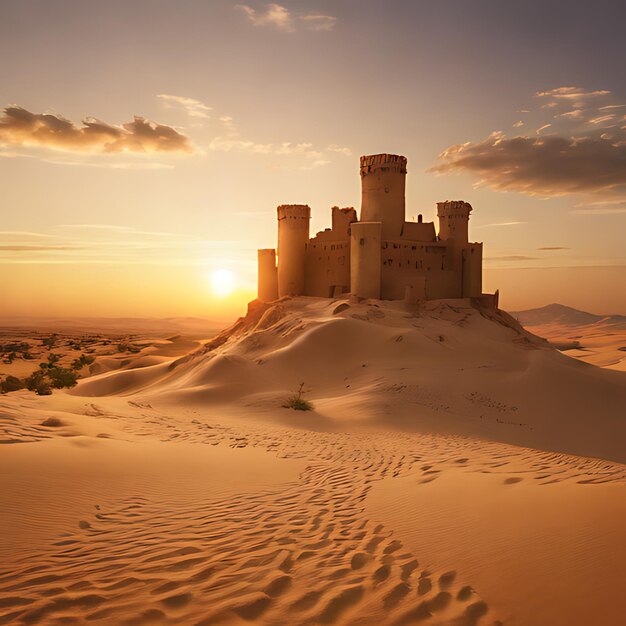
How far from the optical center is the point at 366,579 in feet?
12.9

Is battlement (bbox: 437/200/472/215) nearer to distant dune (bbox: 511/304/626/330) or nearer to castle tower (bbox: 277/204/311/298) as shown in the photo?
castle tower (bbox: 277/204/311/298)

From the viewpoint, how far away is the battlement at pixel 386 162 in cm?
3397

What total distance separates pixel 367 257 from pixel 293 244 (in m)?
6.74

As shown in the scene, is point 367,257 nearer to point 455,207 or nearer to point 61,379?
point 455,207

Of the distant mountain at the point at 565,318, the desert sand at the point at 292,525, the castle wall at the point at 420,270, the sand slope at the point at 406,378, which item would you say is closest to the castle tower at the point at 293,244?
the sand slope at the point at 406,378

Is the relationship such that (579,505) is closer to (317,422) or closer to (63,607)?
(63,607)

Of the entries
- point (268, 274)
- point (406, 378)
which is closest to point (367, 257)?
point (268, 274)

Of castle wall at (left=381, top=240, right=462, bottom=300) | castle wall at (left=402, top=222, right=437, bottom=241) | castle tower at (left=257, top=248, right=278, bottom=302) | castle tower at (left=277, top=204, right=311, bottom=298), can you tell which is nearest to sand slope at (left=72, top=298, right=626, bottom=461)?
castle wall at (left=381, top=240, right=462, bottom=300)

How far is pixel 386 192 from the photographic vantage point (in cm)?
3409

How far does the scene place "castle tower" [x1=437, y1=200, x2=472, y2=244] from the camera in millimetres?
35969

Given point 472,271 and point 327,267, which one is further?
point 472,271

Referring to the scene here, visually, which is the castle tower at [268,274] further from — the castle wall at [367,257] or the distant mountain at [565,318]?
the distant mountain at [565,318]

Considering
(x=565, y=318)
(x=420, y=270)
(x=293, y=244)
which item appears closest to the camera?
(x=420, y=270)


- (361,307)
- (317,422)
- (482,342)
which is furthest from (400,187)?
(317,422)
